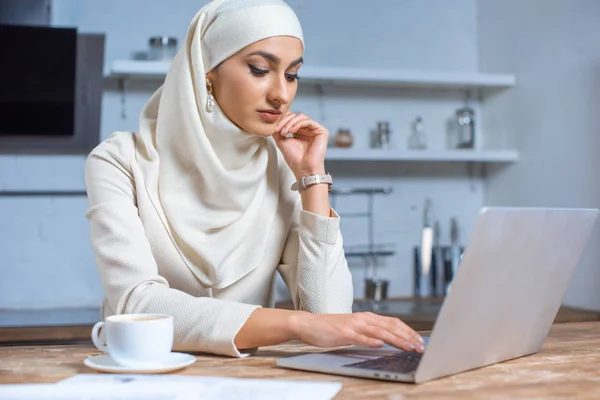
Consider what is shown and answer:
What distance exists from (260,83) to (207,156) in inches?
6.5

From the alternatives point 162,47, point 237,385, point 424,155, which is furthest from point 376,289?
point 237,385

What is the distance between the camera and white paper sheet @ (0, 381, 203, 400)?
753mm

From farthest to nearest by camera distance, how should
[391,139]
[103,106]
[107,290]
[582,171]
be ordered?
[391,139], [103,106], [582,171], [107,290]

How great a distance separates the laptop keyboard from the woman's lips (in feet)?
2.01

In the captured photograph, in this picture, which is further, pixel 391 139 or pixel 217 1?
pixel 391 139

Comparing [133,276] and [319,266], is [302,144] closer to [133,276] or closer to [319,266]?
[319,266]

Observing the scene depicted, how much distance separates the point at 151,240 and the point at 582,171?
6.14 feet

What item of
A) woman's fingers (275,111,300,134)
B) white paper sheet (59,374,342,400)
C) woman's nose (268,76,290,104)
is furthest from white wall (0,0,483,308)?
white paper sheet (59,374,342,400)

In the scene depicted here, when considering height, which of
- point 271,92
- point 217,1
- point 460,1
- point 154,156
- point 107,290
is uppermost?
point 460,1

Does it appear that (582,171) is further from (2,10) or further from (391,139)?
(2,10)

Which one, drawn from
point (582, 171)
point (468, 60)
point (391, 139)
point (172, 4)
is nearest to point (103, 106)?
point (172, 4)

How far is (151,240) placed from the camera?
56.6 inches

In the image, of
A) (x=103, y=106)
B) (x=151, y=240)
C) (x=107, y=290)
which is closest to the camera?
(x=107, y=290)

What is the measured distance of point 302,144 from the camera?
1.61 m
